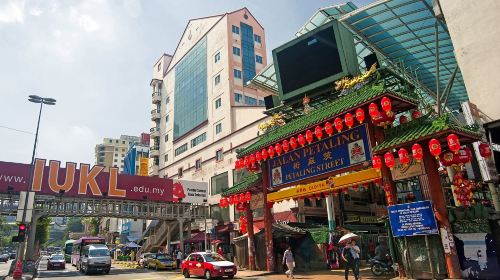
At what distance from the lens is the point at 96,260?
→ 27.8 meters

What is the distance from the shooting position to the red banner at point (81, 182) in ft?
111

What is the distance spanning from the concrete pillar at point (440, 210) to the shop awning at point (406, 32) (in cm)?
1032

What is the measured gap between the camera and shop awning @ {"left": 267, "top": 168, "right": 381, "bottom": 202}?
55.2 ft

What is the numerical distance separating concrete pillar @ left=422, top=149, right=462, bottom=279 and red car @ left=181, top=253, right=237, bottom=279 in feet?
38.7

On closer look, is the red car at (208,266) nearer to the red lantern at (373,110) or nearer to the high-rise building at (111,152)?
the red lantern at (373,110)

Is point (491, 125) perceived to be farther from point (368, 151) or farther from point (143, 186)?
point (143, 186)

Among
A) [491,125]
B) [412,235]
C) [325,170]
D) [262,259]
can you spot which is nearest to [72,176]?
[262,259]

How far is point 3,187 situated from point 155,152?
35.2 m

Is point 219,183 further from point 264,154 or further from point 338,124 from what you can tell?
point 338,124

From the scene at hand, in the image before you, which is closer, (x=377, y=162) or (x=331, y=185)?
(x=377, y=162)

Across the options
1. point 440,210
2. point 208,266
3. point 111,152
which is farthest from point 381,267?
point 111,152

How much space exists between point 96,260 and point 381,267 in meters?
21.8

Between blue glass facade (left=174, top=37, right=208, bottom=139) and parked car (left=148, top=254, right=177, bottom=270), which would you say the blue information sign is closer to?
parked car (left=148, top=254, right=177, bottom=270)

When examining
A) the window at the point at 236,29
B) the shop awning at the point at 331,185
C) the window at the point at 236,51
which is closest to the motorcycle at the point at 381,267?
the shop awning at the point at 331,185
